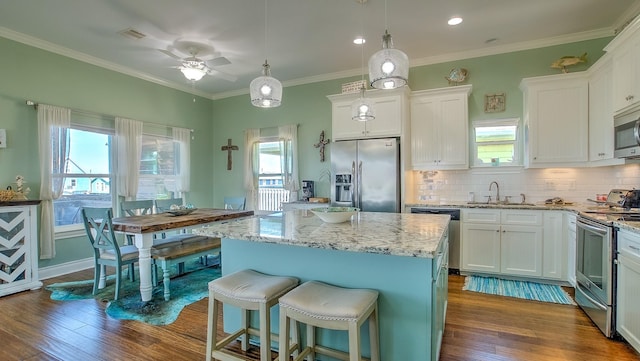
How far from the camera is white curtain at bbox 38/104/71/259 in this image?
398 centimetres

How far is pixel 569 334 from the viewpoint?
100 inches

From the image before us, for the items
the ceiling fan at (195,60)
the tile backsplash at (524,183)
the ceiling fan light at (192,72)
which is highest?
the ceiling fan at (195,60)

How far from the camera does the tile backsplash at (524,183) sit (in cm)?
382

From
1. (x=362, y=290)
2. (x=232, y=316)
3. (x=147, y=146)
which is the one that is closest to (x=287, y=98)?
(x=147, y=146)

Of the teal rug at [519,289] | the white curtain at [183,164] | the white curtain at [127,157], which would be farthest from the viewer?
the white curtain at [183,164]

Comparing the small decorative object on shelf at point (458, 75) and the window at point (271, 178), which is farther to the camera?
the window at point (271, 178)

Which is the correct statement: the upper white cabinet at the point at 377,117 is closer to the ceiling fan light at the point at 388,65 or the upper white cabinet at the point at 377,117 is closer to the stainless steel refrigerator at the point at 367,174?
the stainless steel refrigerator at the point at 367,174

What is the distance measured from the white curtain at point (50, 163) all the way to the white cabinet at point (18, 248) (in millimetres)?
381

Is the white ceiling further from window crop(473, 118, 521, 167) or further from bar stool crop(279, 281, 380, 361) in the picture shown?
bar stool crop(279, 281, 380, 361)

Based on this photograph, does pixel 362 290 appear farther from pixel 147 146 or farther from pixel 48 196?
pixel 147 146

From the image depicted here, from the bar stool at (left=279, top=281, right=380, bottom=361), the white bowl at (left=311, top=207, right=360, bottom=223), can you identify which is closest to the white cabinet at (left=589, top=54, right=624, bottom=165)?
the white bowl at (left=311, top=207, right=360, bottom=223)

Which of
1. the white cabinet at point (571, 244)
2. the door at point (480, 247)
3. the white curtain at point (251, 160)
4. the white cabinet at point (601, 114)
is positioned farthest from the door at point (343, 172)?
the white cabinet at point (601, 114)

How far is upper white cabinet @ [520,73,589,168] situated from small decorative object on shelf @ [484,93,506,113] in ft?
1.15

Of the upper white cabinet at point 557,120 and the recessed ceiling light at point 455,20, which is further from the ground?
the recessed ceiling light at point 455,20
